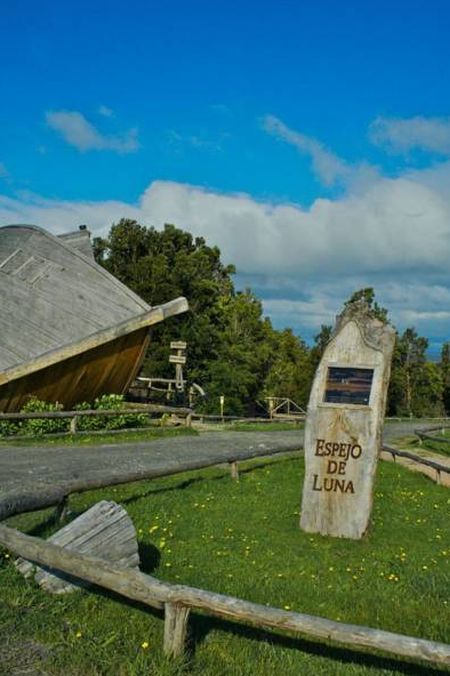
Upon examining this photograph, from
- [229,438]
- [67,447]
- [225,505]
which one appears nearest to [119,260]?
[229,438]

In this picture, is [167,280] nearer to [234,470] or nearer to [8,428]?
[8,428]

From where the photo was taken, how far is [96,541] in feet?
20.3

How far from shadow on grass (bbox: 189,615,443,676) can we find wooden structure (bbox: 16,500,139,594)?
3.16ft

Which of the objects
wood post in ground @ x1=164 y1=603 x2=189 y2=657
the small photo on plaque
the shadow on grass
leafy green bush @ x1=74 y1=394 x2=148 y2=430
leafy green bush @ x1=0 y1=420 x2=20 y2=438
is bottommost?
the shadow on grass

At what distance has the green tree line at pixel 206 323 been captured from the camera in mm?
42375

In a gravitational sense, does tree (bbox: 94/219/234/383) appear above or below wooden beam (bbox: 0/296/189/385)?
above

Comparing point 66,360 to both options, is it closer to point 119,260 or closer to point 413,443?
point 413,443

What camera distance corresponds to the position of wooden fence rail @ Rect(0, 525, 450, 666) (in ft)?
14.1

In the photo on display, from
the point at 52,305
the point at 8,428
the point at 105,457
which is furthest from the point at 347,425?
the point at 52,305

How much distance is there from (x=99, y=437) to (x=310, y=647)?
48.5 feet

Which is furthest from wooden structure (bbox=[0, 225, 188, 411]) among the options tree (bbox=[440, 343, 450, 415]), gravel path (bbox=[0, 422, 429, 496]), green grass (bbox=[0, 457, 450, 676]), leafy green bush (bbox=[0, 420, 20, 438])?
tree (bbox=[440, 343, 450, 415])

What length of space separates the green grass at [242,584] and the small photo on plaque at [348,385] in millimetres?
1960

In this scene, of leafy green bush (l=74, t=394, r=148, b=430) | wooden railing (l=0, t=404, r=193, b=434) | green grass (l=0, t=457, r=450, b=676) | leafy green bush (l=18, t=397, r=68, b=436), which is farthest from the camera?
leafy green bush (l=74, t=394, r=148, b=430)

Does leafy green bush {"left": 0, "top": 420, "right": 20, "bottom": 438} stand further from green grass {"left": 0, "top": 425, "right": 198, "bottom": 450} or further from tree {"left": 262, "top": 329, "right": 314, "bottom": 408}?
tree {"left": 262, "top": 329, "right": 314, "bottom": 408}
